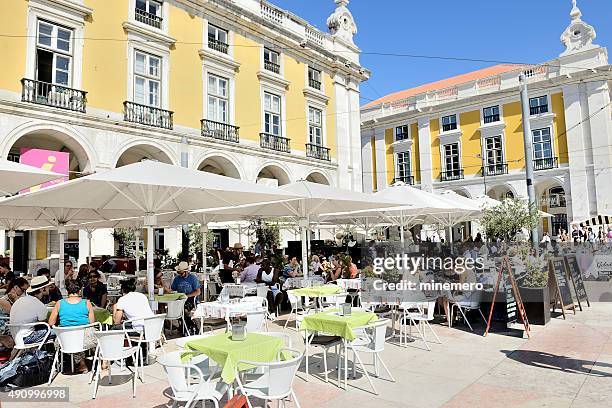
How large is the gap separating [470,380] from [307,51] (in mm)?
22064

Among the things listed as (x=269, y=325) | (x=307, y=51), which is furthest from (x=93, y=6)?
(x=269, y=325)

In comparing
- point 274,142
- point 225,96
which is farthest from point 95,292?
point 274,142

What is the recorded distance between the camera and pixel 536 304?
25.9ft

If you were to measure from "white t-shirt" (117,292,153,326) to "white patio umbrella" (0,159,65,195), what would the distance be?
1939 millimetres

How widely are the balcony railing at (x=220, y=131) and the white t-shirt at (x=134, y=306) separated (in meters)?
14.4

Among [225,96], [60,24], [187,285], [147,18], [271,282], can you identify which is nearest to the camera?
[187,285]

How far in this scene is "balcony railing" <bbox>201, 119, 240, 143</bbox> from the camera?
19628 millimetres

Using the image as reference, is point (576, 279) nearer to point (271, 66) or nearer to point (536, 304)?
point (536, 304)

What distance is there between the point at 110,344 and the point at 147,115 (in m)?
14.2

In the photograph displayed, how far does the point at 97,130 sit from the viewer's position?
15.9 metres

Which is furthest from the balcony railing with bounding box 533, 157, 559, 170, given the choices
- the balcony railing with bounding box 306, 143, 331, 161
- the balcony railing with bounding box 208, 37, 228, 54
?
the balcony railing with bounding box 208, 37, 228, 54

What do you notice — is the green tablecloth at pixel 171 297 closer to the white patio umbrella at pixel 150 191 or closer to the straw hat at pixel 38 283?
the white patio umbrella at pixel 150 191

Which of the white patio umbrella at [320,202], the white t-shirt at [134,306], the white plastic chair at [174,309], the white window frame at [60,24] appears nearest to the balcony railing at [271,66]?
the white window frame at [60,24]

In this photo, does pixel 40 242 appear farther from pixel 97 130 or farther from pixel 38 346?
pixel 38 346
